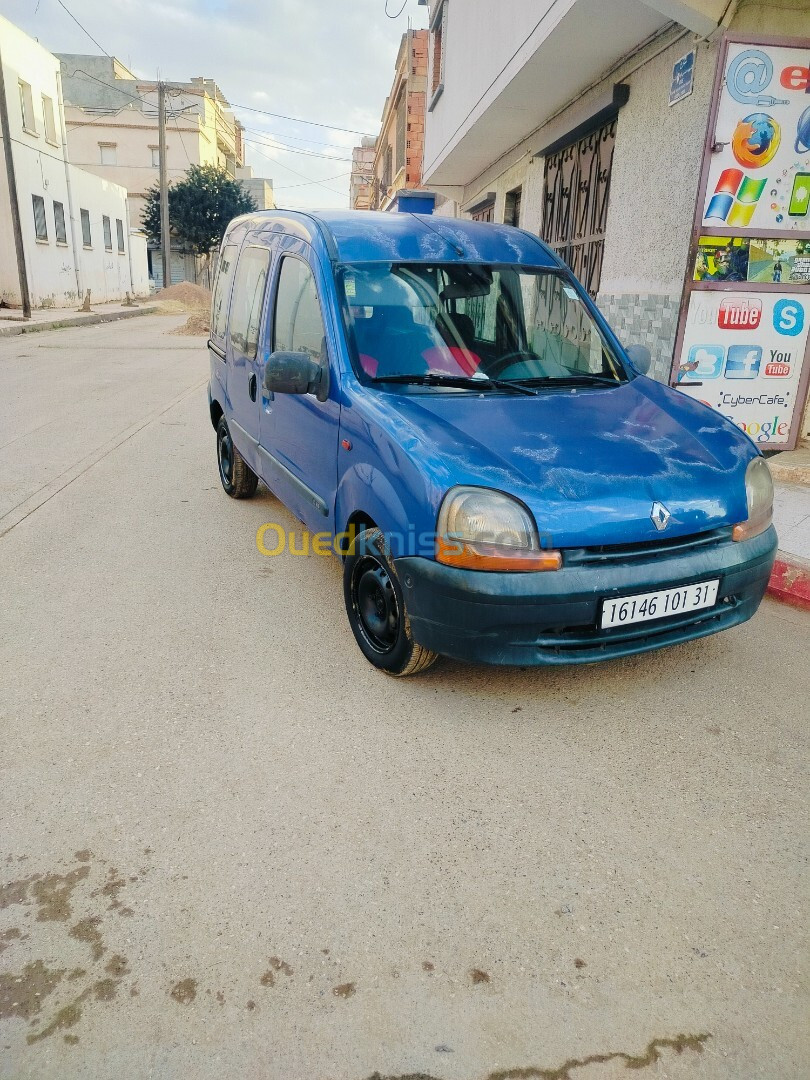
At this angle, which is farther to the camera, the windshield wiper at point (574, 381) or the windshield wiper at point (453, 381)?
the windshield wiper at point (574, 381)

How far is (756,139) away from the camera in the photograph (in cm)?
575

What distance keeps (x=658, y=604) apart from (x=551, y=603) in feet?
1.48

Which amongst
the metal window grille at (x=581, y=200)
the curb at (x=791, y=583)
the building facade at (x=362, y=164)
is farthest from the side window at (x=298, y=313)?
the building facade at (x=362, y=164)

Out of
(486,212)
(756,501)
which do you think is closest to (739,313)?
(756,501)

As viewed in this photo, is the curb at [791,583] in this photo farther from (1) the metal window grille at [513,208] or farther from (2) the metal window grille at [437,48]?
(2) the metal window grille at [437,48]

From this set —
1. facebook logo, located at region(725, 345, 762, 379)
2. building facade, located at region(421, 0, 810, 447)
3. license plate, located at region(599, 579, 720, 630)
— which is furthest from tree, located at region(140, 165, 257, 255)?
license plate, located at region(599, 579, 720, 630)

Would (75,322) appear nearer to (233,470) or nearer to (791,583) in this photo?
(233,470)

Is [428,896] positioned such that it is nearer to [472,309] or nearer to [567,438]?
[567,438]

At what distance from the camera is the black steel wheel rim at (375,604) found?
306 centimetres

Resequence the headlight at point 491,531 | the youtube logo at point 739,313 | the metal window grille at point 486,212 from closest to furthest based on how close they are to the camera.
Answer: the headlight at point 491,531 < the youtube logo at point 739,313 < the metal window grille at point 486,212

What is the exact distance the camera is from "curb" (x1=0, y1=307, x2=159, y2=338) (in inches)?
736

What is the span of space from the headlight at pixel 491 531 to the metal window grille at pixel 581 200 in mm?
6510

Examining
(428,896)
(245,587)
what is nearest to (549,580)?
(428,896)

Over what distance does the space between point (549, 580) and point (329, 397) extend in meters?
1.39
